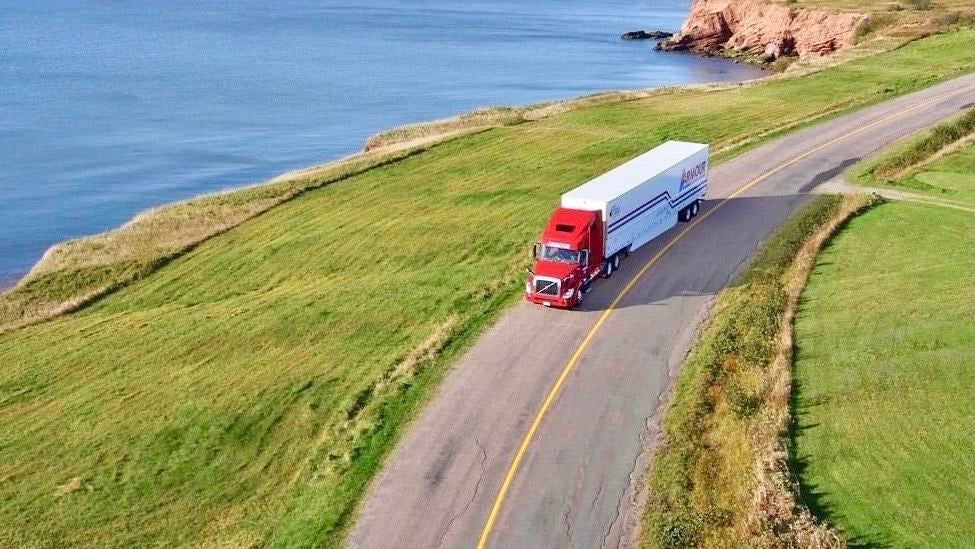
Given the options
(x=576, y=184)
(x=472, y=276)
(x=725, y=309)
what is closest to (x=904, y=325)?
(x=725, y=309)

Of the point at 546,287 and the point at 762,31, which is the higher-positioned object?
the point at 762,31

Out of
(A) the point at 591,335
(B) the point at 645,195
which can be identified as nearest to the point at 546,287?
(A) the point at 591,335

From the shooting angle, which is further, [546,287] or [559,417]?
[546,287]

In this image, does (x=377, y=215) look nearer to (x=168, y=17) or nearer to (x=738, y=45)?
(x=738, y=45)

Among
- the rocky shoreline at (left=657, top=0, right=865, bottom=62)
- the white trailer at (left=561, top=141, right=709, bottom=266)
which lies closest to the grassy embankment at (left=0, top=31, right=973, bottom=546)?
the white trailer at (left=561, top=141, right=709, bottom=266)

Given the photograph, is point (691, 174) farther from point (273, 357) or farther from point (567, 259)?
point (273, 357)

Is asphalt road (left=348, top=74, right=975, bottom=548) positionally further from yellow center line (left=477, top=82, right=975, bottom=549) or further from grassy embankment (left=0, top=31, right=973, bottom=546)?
grassy embankment (left=0, top=31, right=973, bottom=546)
